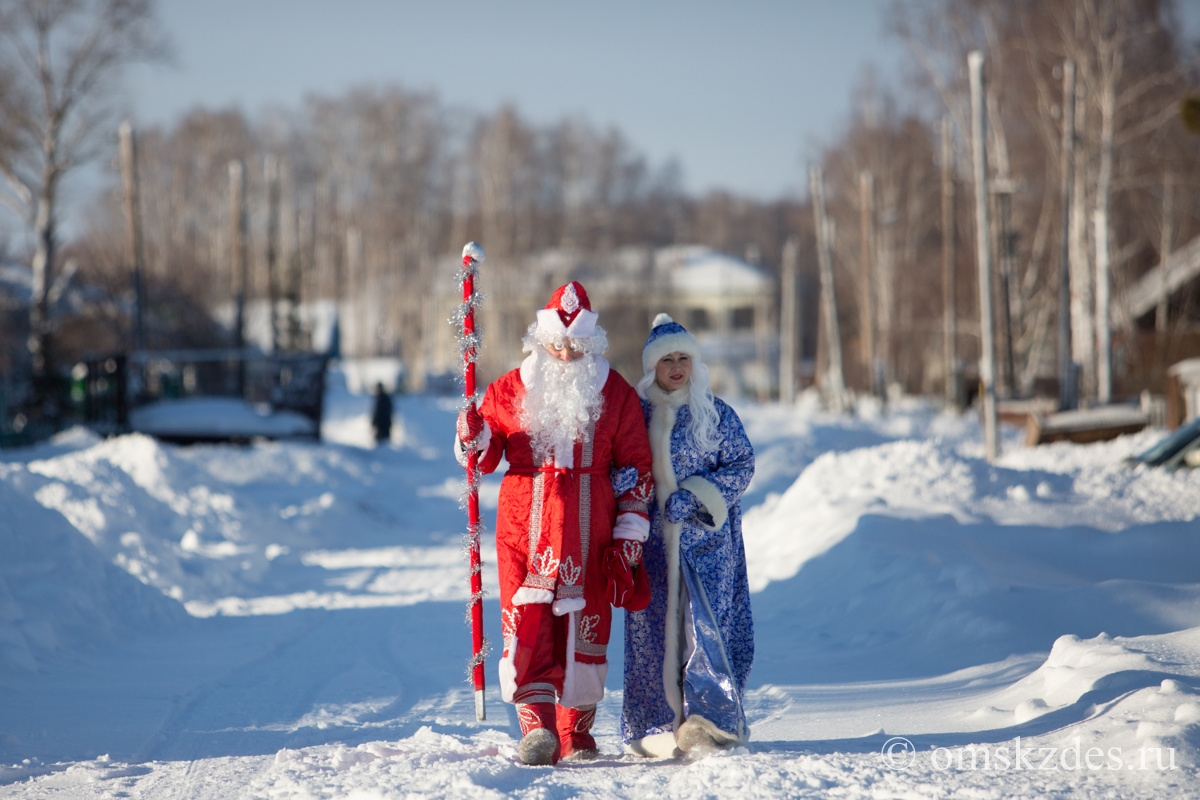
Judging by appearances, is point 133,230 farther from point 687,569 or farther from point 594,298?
point 594,298

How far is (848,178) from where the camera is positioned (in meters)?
38.4

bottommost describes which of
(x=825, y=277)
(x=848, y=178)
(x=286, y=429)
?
(x=286, y=429)

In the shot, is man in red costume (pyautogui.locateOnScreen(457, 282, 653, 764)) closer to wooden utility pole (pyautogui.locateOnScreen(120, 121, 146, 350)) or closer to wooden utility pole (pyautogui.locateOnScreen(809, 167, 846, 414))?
wooden utility pole (pyautogui.locateOnScreen(120, 121, 146, 350))

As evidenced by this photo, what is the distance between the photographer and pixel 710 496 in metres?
4.05

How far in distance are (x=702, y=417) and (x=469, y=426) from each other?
34.9 inches

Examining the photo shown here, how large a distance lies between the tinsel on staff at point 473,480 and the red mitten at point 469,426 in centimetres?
15

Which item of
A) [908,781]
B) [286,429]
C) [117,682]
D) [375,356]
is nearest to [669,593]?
[908,781]

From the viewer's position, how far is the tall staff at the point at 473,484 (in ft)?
14.6

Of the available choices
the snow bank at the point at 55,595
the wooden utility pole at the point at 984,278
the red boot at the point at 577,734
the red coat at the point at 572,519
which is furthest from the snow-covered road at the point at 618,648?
the wooden utility pole at the point at 984,278

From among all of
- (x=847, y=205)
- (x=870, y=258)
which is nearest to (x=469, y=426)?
(x=870, y=258)

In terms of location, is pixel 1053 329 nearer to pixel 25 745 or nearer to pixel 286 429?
pixel 286 429

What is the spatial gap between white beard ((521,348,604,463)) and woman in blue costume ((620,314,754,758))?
10.8 inches

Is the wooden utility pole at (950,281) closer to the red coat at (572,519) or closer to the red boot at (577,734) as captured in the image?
the red coat at (572,519)

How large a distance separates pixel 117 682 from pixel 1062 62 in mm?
24229
